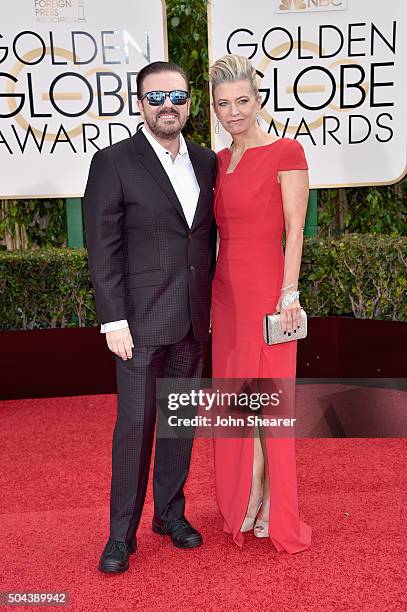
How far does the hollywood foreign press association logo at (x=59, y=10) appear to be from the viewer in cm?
495

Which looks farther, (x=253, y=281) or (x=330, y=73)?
(x=330, y=73)

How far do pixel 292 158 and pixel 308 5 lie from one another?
2.80 meters

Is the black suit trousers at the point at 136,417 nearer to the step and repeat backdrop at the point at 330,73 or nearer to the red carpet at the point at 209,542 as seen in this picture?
the red carpet at the point at 209,542

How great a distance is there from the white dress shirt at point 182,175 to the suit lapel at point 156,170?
0.04 meters

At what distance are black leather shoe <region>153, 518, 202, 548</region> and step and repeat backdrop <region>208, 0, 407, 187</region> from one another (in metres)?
2.93

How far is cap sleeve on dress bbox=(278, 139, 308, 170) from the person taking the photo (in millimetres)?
2678

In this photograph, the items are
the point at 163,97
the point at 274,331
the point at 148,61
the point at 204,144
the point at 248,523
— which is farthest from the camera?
the point at 204,144

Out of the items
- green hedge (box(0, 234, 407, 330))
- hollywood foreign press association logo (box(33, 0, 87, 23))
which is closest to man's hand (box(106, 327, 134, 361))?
green hedge (box(0, 234, 407, 330))

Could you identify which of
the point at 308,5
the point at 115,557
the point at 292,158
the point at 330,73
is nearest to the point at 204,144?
the point at 330,73

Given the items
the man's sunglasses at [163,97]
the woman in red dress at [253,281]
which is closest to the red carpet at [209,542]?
the woman in red dress at [253,281]

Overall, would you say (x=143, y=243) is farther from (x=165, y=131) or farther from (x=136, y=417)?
(x=136, y=417)

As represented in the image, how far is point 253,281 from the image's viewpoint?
9.31 feet

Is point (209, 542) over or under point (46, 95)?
under

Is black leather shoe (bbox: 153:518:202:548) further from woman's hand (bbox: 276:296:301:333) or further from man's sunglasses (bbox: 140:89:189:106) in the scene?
man's sunglasses (bbox: 140:89:189:106)
